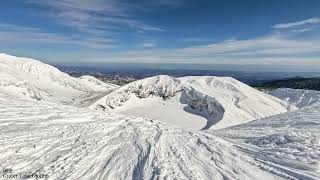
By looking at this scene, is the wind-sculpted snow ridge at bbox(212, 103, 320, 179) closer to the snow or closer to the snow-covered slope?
the snow

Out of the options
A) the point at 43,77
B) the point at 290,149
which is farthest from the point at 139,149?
the point at 43,77

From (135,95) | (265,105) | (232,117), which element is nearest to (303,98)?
(265,105)

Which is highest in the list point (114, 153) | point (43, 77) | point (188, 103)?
point (114, 153)

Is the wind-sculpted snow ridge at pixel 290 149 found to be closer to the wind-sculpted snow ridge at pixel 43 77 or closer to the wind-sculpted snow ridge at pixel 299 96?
the wind-sculpted snow ridge at pixel 299 96

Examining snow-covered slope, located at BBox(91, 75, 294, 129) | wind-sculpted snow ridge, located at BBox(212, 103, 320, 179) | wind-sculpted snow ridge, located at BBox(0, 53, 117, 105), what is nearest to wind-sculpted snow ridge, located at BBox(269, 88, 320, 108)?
snow-covered slope, located at BBox(91, 75, 294, 129)

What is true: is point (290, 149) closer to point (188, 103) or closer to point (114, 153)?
point (114, 153)

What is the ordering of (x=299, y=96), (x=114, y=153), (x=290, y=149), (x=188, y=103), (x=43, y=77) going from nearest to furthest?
(x=114, y=153) → (x=290, y=149) → (x=188, y=103) → (x=299, y=96) → (x=43, y=77)
